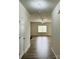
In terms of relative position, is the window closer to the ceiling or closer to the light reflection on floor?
the light reflection on floor

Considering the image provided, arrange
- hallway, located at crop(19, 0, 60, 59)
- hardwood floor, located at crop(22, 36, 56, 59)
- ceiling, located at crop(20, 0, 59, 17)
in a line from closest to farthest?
1. ceiling, located at crop(20, 0, 59, 17)
2. hallway, located at crop(19, 0, 60, 59)
3. hardwood floor, located at crop(22, 36, 56, 59)

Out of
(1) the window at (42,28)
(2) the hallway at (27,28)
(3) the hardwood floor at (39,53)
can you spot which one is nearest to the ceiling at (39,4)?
(2) the hallway at (27,28)

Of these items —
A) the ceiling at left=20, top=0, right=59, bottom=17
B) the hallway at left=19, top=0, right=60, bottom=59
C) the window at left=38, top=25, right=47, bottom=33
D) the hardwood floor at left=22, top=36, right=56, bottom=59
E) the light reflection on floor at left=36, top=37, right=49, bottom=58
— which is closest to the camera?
the ceiling at left=20, top=0, right=59, bottom=17

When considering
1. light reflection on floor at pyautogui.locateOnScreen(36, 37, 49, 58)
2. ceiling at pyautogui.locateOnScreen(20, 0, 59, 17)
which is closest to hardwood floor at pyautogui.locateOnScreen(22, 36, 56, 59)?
light reflection on floor at pyautogui.locateOnScreen(36, 37, 49, 58)

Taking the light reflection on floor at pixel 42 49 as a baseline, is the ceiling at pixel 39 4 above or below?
above

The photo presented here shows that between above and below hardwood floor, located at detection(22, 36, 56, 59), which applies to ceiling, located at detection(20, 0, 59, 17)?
above

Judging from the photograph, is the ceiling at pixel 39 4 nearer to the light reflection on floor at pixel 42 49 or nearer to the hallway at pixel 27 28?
the hallway at pixel 27 28

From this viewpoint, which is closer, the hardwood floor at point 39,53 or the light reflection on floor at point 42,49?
the hardwood floor at point 39,53

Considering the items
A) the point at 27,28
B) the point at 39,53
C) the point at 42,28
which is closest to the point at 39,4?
the point at 39,53
